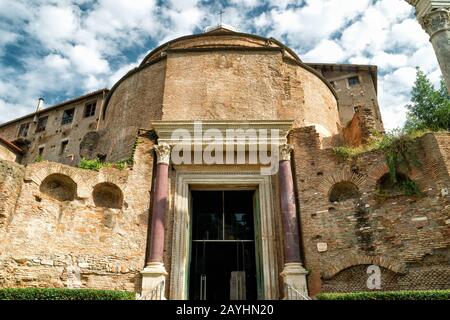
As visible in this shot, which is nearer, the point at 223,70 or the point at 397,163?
the point at 397,163

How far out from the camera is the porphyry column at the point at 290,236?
997 centimetres

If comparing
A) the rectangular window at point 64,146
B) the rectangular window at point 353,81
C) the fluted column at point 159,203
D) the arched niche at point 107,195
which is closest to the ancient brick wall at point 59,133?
the rectangular window at point 64,146

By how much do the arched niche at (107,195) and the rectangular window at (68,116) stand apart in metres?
21.0

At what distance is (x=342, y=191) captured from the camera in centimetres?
1194

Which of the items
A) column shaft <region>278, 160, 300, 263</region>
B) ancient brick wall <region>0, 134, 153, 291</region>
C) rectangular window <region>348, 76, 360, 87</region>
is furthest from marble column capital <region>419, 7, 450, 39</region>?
rectangular window <region>348, 76, 360, 87</region>

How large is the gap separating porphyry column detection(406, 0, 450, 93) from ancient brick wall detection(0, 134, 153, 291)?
30.9 ft

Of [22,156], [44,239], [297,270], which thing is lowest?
[297,270]

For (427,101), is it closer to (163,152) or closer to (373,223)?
(373,223)

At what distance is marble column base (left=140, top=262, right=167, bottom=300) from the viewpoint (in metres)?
9.85

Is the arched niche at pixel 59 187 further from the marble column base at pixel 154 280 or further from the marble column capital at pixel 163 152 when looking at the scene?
the marble column base at pixel 154 280
